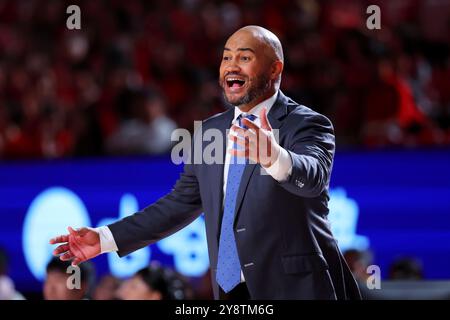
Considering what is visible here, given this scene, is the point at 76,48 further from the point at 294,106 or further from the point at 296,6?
the point at 294,106

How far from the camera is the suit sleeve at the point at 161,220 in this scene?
3678mm

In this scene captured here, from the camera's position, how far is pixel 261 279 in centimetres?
325

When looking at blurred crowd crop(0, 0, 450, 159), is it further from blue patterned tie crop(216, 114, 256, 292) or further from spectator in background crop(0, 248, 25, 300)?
blue patterned tie crop(216, 114, 256, 292)

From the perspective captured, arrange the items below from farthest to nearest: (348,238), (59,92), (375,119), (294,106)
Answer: (59,92), (375,119), (348,238), (294,106)

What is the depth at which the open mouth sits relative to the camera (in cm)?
336

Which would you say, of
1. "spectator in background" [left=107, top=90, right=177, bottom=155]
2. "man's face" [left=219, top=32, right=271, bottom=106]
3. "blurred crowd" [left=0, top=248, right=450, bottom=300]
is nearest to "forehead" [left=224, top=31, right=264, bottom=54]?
"man's face" [left=219, top=32, right=271, bottom=106]

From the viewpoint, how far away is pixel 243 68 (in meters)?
3.35

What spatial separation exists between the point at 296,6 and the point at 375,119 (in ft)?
8.40

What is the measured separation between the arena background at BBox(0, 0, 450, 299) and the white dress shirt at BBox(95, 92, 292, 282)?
5.94ft

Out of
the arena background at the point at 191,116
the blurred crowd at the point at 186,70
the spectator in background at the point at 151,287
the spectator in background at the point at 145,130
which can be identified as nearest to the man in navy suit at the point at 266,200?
the spectator in background at the point at 151,287

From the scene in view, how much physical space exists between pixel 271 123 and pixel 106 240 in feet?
2.54
